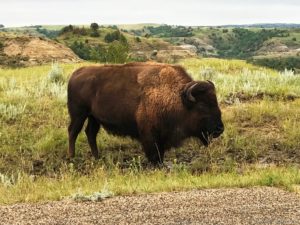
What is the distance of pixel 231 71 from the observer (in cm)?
2486

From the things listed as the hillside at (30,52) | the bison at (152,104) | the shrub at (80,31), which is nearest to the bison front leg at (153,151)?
the bison at (152,104)

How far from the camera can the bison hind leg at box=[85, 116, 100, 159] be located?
12234mm

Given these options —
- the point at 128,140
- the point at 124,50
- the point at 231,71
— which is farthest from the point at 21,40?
the point at 128,140

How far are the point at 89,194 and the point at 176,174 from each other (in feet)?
7.62

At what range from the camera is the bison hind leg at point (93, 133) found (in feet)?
40.1

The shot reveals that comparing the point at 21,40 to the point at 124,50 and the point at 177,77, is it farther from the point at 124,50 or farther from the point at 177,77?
the point at 177,77

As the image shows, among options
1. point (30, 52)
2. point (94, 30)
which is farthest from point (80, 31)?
point (30, 52)

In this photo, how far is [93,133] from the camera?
12.3 m

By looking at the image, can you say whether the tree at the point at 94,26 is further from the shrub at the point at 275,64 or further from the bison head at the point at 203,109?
the bison head at the point at 203,109

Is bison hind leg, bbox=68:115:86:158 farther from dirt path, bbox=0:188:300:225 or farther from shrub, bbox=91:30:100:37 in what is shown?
shrub, bbox=91:30:100:37

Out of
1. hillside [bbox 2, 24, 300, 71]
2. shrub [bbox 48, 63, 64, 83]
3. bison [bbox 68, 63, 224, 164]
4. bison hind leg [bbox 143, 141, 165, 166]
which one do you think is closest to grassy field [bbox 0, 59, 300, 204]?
→ bison hind leg [bbox 143, 141, 165, 166]

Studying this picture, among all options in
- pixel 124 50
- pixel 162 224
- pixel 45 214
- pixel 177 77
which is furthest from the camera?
Answer: pixel 124 50

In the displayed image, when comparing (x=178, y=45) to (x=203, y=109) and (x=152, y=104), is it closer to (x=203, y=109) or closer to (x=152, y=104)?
(x=152, y=104)

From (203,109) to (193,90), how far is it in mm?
425
